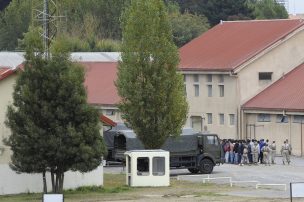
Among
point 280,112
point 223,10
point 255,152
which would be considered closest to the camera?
point 255,152

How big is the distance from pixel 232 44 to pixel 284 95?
746 centimetres

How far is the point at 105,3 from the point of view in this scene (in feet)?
463

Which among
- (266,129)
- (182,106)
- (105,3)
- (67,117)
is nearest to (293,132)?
(266,129)

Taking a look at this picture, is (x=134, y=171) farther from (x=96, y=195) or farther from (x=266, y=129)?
(x=266, y=129)

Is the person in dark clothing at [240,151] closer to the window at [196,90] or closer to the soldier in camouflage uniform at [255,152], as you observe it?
the soldier in camouflage uniform at [255,152]

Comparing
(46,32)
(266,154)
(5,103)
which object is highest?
(46,32)

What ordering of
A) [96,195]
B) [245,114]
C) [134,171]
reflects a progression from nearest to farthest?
[96,195] → [134,171] → [245,114]

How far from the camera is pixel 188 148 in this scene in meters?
57.2

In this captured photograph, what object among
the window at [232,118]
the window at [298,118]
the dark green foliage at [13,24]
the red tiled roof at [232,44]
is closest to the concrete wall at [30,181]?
the window at [298,118]

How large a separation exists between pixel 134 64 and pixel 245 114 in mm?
22068

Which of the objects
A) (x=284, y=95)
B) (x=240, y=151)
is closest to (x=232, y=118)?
(x=284, y=95)

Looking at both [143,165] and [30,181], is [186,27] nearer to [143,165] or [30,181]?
[143,165]

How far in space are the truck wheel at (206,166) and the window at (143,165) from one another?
736 cm

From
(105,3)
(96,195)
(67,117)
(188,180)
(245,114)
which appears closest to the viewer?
(67,117)
